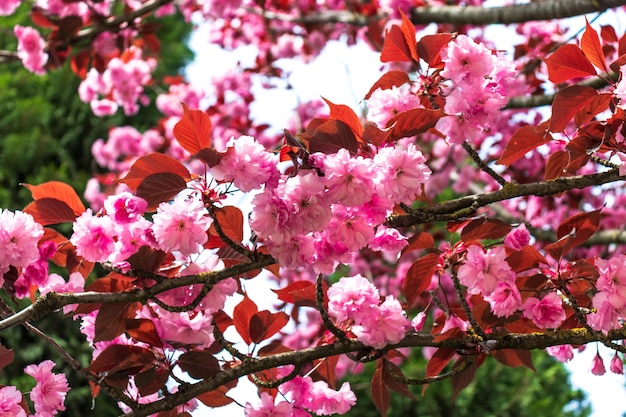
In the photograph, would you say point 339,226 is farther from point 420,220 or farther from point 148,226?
point 148,226

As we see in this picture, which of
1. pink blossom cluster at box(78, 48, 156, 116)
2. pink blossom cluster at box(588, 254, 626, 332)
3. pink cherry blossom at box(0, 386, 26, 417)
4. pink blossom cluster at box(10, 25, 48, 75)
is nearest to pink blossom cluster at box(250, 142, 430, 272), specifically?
pink blossom cluster at box(588, 254, 626, 332)

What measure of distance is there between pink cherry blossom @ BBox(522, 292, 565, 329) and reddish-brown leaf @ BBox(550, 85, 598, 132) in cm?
32

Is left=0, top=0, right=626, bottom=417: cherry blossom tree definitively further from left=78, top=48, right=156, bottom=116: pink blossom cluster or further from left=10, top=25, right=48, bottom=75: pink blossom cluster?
left=78, top=48, right=156, bottom=116: pink blossom cluster

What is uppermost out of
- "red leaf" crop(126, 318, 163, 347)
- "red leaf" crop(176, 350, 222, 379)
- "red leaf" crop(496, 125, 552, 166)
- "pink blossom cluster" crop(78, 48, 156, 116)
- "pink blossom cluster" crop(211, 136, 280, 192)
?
"pink blossom cluster" crop(78, 48, 156, 116)

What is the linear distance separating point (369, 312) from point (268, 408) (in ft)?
0.98

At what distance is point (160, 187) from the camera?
4.29 ft

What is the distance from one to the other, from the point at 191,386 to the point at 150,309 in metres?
0.18

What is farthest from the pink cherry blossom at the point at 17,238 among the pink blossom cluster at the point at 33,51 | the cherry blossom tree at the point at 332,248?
the pink blossom cluster at the point at 33,51

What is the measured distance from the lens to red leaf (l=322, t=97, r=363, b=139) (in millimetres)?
1372

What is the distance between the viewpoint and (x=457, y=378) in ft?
5.10

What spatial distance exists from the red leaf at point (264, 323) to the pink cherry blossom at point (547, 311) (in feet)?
1.64

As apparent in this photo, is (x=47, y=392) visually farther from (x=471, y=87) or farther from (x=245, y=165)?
(x=471, y=87)

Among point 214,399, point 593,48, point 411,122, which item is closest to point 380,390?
point 214,399

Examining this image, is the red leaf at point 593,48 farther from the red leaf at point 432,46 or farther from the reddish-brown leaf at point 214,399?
the reddish-brown leaf at point 214,399
